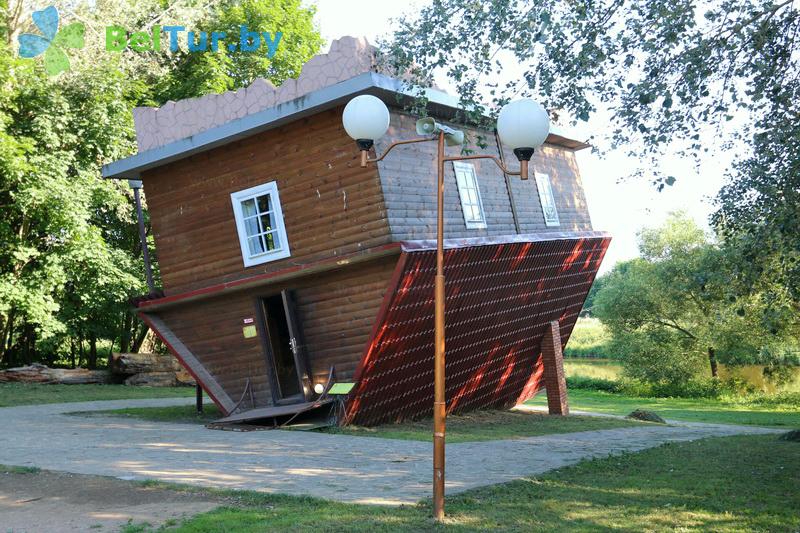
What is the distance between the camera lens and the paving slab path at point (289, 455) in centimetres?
759

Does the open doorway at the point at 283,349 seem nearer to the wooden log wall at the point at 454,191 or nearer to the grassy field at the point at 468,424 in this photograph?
the grassy field at the point at 468,424

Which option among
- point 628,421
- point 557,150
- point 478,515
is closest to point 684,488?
Result: point 478,515

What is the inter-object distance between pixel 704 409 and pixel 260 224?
18.2 meters

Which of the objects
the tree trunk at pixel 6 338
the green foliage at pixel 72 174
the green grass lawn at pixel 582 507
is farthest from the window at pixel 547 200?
the tree trunk at pixel 6 338

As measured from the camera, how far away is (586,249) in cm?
1658

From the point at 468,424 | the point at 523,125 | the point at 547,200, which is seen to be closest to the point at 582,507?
the point at 523,125

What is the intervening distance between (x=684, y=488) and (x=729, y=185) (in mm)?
3977

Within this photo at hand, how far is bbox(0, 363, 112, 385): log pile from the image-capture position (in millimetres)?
22297

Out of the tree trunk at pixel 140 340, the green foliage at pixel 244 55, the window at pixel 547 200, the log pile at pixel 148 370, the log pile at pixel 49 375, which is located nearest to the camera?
the window at pixel 547 200

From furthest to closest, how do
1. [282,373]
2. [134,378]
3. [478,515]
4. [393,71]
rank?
[134,378] < [282,373] < [393,71] < [478,515]

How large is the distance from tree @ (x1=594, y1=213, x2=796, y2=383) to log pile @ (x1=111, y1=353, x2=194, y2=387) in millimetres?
18635

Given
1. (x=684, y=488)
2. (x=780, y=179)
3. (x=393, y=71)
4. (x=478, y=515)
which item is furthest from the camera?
(x=393, y=71)

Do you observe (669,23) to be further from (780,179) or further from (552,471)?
(552,471)

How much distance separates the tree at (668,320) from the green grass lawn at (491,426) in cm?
1574
